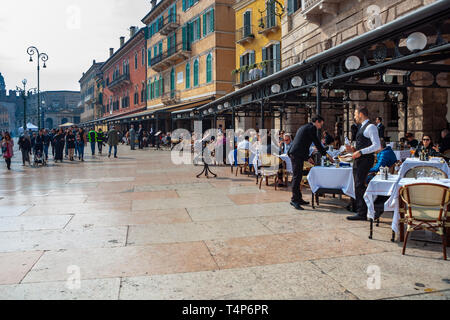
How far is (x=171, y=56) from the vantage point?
109ft

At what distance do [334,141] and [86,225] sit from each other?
10.7 metres

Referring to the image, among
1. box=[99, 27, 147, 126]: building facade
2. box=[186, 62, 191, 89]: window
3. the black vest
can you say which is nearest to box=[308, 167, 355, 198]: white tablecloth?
the black vest

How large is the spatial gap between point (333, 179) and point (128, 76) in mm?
45495

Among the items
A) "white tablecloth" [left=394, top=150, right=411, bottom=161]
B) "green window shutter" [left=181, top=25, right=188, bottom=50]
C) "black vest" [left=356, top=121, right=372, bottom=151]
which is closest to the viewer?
"black vest" [left=356, top=121, right=372, bottom=151]

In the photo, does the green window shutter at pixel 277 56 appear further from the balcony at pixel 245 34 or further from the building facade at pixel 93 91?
the building facade at pixel 93 91

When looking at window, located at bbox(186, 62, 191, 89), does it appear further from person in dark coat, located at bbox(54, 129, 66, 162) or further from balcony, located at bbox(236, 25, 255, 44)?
person in dark coat, located at bbox(54, 129, 66, 162)

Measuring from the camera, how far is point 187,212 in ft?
22.6

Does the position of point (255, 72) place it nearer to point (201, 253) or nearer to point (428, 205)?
point (428, 205)

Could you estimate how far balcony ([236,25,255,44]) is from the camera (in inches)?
953

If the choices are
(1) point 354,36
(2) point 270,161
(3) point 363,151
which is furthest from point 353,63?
(1) point 354,36

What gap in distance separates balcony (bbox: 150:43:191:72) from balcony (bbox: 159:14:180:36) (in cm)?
180

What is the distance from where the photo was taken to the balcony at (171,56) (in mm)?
31747

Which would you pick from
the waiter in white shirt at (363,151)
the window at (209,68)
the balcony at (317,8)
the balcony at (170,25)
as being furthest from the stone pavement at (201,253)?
the balcony at (170,25)
